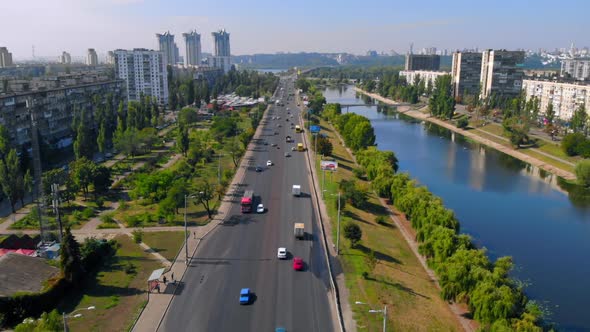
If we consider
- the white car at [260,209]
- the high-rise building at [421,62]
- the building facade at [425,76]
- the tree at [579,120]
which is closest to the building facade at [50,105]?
the white car at [260,209]

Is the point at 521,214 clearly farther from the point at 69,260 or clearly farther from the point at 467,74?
the point at 467,74

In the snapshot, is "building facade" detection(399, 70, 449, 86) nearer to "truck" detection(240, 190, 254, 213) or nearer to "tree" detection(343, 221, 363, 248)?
"truck" detection(240, 190, 254, 213)

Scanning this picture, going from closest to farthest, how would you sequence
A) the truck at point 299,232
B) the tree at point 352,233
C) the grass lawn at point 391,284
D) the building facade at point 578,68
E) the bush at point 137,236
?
1. the grass lawn at point 391,284
2. the tree at point 352,233
3. the bush at point 137,236
4. the truck at point 299,232
5. the building facade at point 578,68

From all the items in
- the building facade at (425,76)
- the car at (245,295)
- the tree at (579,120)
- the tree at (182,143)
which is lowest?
the car at (245,295)

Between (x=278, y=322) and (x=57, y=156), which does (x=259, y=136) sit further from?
(x=278, y=322)

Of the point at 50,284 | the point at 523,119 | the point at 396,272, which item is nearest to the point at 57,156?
the point at 50,284

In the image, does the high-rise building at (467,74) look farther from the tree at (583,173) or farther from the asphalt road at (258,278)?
the asphalt road at (258,278)

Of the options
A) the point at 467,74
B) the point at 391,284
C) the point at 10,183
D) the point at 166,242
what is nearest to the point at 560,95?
the point at 467,74
